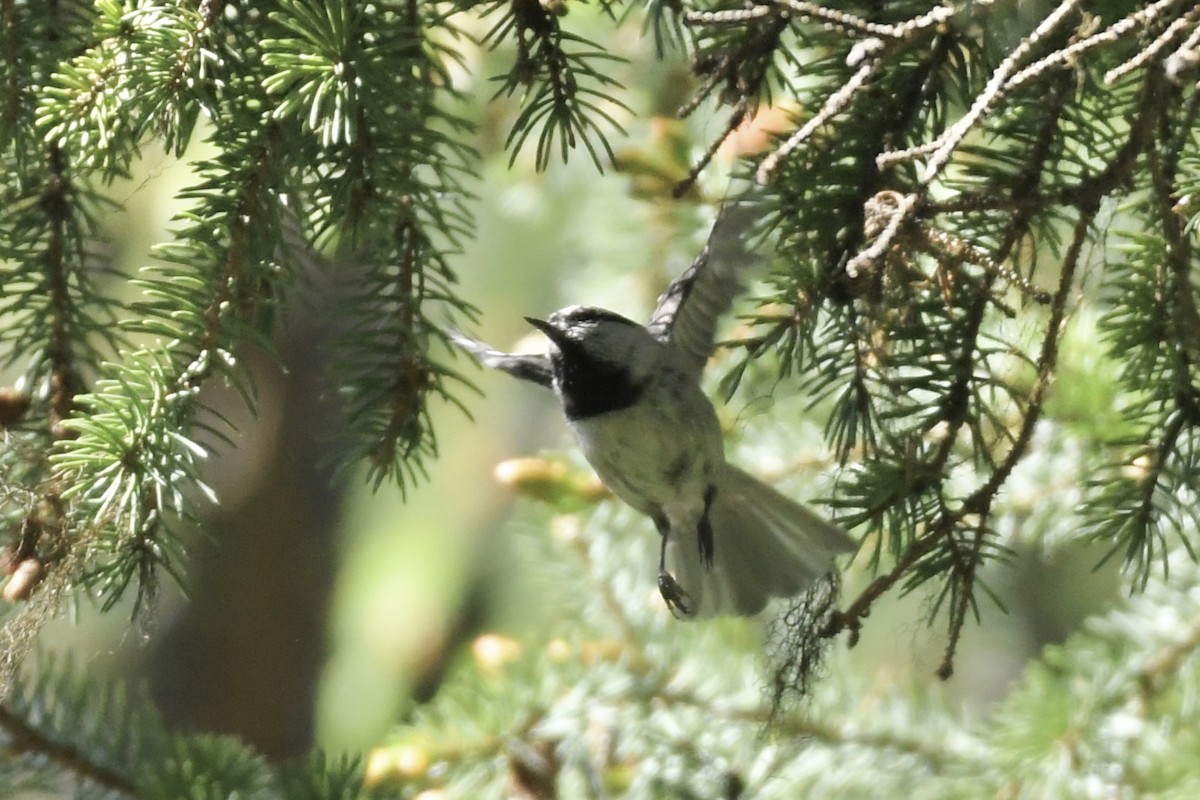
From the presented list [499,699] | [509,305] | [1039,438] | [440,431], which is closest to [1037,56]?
[1039,438]

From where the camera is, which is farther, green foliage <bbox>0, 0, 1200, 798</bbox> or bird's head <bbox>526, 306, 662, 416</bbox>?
bird's head <bbox>526, 306, 662, 416</bbox>

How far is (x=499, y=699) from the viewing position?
66.4 inches

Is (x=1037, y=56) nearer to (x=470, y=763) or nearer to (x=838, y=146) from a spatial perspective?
(x=838, y=146)

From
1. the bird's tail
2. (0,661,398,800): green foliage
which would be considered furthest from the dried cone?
the bird's tail

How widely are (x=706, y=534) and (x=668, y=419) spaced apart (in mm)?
236

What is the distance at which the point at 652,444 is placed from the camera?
163 centimetres

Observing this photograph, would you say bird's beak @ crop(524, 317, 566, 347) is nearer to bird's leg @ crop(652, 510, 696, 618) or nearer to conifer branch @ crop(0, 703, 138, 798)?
bird's leg @ crop(652, 510, 696, 618)

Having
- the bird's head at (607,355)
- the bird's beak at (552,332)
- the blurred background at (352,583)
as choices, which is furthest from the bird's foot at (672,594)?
the blurred background at (352,583)

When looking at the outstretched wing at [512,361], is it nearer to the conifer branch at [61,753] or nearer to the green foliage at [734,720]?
the green foliage at [734,720]

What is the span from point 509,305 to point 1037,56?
2.84 m

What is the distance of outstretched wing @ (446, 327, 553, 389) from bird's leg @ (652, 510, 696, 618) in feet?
0.83

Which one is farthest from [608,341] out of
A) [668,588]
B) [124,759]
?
[124,759]

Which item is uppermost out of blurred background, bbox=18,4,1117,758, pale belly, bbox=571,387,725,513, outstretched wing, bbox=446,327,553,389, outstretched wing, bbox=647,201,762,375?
outstretched wing, bbox=647,201,762,375

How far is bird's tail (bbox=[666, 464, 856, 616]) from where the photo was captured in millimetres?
1656
